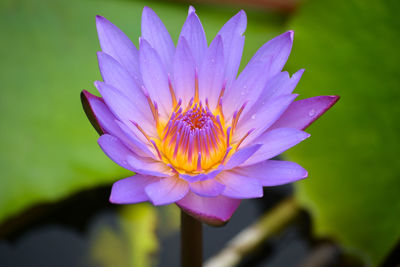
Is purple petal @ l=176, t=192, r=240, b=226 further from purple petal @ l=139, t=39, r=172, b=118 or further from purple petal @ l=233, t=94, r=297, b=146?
purple petal @ l=139, t=39, r=172, b=118

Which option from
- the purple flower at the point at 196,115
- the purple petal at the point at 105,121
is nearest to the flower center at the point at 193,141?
the purple flower at the point at 196,115

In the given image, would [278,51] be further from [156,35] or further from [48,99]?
[48,99]

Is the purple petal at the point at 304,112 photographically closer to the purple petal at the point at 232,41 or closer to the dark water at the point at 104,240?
the purple petal at the point at 232,41

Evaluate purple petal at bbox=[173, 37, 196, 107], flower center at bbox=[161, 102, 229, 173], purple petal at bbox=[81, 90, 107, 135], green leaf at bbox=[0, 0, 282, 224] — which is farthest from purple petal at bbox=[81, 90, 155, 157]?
green leaf at bbox=[0, 0, 282, 224]

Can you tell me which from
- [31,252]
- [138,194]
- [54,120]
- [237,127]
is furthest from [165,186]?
[31,252]

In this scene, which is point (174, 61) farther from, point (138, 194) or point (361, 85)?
point (361, 85)

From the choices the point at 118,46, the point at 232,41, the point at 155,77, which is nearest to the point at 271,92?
the point at 232,41
